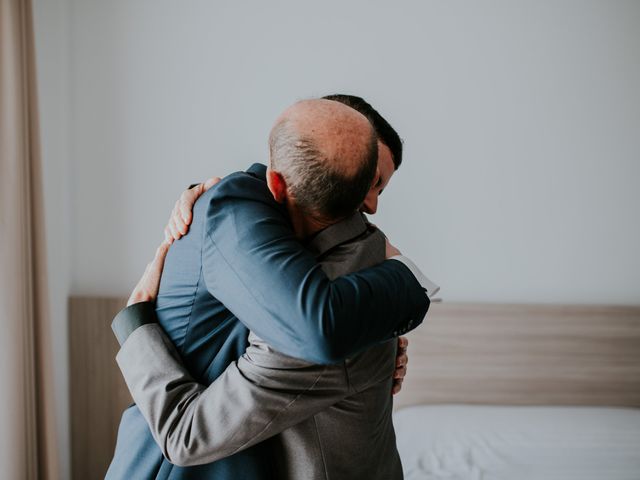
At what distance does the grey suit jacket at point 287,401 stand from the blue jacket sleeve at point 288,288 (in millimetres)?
65

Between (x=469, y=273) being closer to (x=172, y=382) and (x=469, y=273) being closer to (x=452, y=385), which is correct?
(x=452, y=385)

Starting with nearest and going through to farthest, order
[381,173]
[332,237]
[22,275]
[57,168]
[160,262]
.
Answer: [332,237] < [160,262] < [381,173] < [22,275] < [57,168]

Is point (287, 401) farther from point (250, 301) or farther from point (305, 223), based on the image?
point (305, 223)

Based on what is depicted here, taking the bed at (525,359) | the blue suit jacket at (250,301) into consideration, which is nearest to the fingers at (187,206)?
the blue suit jacket at (250,301)

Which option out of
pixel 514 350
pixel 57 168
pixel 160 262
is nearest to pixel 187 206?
pixel 160 262

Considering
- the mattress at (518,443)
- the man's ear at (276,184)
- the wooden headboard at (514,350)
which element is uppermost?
the man's ear at (276,184)

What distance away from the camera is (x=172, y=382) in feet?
2.79

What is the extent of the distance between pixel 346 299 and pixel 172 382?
1.03 ft

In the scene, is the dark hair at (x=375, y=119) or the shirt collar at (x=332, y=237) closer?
the shirt collar at (x=332, y=237)

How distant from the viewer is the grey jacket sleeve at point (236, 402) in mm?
797

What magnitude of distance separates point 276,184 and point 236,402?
32cm

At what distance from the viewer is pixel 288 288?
73 centimetres

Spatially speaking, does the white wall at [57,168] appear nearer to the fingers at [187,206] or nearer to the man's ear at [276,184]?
the fingers at [187,206]

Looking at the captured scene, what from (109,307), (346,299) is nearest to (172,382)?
(346,299)
